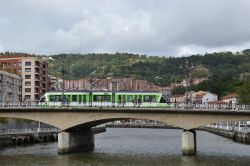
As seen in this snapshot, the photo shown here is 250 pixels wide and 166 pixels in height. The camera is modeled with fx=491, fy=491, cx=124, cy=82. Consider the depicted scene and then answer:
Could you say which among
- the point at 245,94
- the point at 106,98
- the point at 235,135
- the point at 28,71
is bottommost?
the point at 235,135

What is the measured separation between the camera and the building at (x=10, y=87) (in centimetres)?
13575

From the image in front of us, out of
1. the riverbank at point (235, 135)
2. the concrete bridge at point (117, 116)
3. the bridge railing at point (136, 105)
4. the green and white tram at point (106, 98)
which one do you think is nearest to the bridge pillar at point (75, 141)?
the concrete bridge at point (117, 116)

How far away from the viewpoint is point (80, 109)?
67125mm

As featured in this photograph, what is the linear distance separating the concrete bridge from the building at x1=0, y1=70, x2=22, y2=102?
6690cm

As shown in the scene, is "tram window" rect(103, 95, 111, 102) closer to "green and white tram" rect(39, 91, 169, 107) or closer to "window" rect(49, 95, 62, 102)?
"green and white tram" rect(39, 91, 169, 107)

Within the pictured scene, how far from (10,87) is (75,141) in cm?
7643

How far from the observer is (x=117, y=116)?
218ft

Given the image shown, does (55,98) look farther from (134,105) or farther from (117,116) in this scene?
(134,105)

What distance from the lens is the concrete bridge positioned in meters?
63.8

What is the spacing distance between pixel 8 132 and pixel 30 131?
30.2 ft

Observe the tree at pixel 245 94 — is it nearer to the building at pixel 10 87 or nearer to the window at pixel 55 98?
the window at pixel 55 98

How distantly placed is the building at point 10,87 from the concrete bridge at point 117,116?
66901mm

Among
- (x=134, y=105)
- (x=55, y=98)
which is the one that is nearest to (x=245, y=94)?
(x=134, y=105)

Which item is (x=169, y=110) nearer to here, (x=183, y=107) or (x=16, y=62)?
(x=183, y=107)
